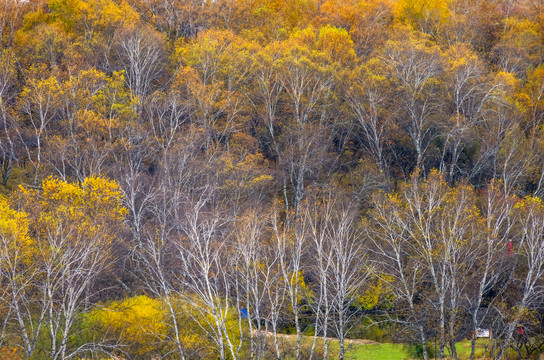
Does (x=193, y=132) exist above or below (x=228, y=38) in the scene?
below

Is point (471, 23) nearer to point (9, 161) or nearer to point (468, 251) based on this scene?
point (468, 251)

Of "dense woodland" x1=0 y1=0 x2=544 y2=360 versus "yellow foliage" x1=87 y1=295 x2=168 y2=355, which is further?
"dense woodland" x1=0 y1=0 x2=544 y2=360

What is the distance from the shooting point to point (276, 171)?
181 feet

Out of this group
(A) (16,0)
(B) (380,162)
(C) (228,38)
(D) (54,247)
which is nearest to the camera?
(D) (54,247)

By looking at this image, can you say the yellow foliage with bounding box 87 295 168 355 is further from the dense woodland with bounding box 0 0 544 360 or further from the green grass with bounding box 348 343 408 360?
the green grass with bounding box 348 343 408 360

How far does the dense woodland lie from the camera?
34406 mm

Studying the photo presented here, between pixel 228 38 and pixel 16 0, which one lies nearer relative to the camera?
pixel 228 38

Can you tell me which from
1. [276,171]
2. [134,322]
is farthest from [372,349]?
[276,171]

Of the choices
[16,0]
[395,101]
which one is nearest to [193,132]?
[395,101]

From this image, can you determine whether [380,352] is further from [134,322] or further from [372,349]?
[134,322]

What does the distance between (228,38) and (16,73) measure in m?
23.1

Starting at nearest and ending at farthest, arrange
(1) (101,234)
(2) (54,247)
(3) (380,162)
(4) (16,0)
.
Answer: (2) (54,247), (1) (101,234), (3) (380,162), (4) (16,0)

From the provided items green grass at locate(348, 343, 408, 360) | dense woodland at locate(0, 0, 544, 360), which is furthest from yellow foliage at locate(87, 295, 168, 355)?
green grass at locate(348, 343, 408, 360)

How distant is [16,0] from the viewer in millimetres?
75688
